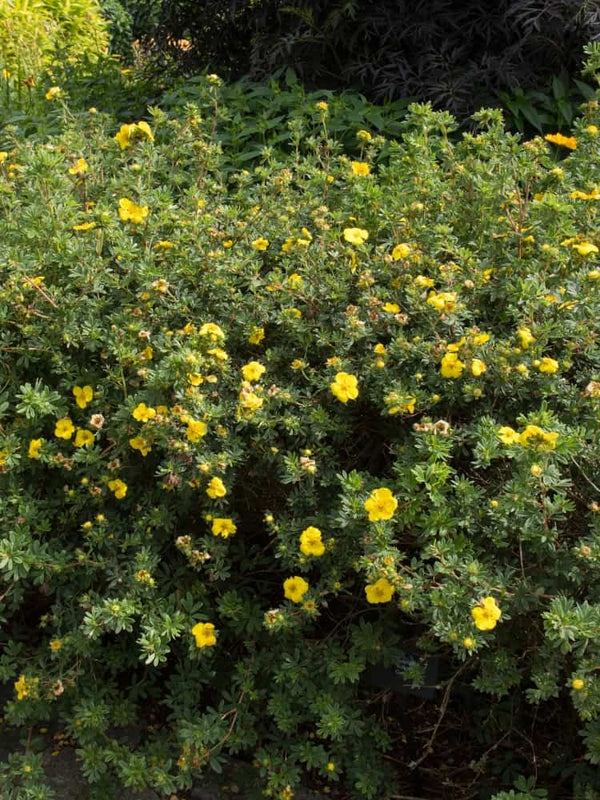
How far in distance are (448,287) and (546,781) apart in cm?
123

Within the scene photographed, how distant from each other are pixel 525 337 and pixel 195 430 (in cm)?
73

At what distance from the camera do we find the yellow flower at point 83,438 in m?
2.22

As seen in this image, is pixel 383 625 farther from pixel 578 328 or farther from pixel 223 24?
pixel 223 24

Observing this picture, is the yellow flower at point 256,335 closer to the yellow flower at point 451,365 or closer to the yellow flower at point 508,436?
the yellow flower at point 451,365

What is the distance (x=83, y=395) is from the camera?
229 cm

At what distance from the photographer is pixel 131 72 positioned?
5.38m

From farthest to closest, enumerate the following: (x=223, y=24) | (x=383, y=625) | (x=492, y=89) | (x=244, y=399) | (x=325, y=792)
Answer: (x=223, y=24), (x=492, y=89), (x=325, y=792), (x=383, y=625), (x=244, y=399)

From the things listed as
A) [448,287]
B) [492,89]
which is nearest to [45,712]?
[448,287]

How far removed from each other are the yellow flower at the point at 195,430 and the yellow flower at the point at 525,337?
2.30 feet

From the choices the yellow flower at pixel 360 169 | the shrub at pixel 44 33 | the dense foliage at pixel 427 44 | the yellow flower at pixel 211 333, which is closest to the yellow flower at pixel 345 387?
the yellow flower at pixel 211 333

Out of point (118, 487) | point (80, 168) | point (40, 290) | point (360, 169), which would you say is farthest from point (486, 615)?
point (80, 168)

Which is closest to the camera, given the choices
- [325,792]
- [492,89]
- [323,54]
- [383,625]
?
[383,625]

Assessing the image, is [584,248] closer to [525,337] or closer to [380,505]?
[525,337]

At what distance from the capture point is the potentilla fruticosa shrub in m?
1.90
